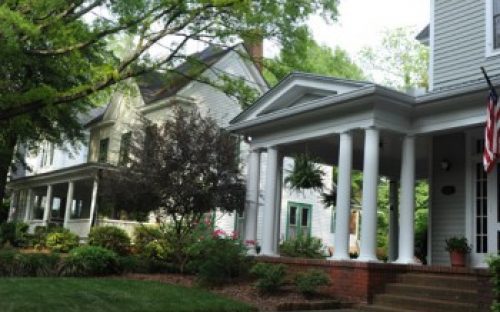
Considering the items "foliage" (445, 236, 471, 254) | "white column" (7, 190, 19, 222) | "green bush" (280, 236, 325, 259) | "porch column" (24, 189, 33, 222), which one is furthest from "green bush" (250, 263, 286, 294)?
"white column" (7, 190, 19, 222)

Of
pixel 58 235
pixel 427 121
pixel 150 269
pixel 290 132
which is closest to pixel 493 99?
pixel 427 121

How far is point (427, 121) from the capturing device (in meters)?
11.6

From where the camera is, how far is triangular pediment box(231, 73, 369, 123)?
12.1 meters

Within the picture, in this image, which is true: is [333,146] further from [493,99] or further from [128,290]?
[128,290]

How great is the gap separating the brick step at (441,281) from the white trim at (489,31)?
4588 mm

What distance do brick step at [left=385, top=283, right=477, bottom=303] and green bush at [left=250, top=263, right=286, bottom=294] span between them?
2.01 metres

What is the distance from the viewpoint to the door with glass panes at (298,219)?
26.8 m

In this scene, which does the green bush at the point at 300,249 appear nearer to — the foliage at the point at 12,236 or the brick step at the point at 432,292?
the brick step at the point at 432,292

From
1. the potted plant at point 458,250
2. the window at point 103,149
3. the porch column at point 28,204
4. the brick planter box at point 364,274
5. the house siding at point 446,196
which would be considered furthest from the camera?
the porch column at point 28,204

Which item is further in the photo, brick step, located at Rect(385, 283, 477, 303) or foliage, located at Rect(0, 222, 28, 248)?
foliage, located at Rect(0, 222, 28, 248)

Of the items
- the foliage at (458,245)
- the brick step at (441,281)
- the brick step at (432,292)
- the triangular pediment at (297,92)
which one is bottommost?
the brick step at (432,292)

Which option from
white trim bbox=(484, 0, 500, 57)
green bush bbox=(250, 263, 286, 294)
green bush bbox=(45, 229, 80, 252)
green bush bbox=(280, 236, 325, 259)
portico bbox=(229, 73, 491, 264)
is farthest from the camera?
green bush bbox=(45, 229, 80, 252)

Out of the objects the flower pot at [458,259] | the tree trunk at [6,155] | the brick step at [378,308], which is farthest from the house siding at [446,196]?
the tree trunk at [6,155]

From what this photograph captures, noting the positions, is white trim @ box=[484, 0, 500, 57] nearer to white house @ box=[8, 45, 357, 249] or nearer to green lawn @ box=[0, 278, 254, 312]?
green lawn @ box=[0, 278, 254, 312]
